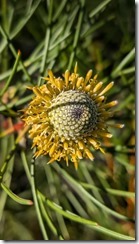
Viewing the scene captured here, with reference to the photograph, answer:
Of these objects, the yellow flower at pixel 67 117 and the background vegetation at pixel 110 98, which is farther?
the background vegetation at pixel 110 98

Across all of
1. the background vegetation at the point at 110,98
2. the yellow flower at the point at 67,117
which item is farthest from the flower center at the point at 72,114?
the background vegetation at the point at 110,98

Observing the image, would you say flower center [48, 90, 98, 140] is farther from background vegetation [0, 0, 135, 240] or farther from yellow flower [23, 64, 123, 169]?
background vegetation [0, 0, 135, 240]

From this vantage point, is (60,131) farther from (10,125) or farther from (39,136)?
(10,125)

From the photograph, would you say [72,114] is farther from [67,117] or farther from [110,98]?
[110,98]

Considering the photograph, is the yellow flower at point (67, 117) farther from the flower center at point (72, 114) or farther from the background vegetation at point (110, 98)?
the background vegetation at point (110, 98)

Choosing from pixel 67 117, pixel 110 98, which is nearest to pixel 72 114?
pixel 67 117

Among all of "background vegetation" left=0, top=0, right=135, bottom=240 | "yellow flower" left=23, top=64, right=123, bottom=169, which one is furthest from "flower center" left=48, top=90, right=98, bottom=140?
"background vegetation" left=0, top=0, right=135, bottom=240

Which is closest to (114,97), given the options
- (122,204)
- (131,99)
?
(131,99)
